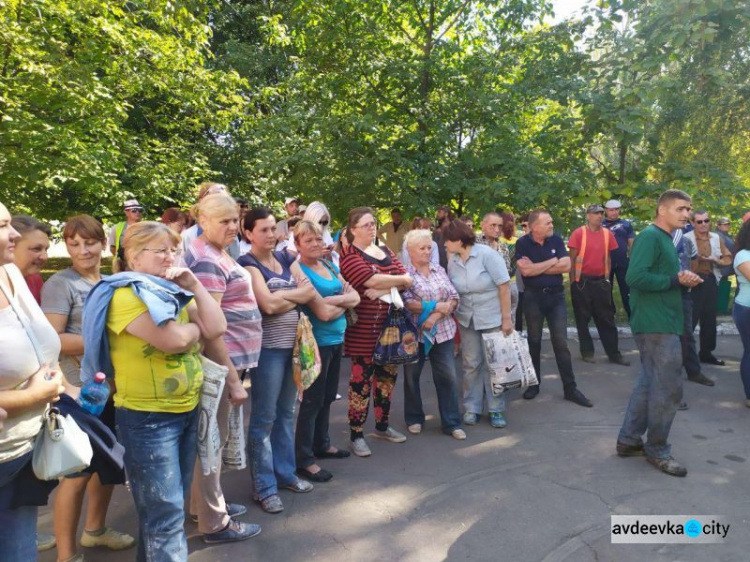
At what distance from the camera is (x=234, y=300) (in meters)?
3.47

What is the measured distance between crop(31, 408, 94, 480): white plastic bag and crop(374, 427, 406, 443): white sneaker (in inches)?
125

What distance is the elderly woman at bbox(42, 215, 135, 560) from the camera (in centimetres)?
312

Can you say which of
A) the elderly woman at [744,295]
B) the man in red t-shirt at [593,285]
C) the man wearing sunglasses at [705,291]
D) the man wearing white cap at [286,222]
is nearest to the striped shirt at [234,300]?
the man wearing white cap at [286,222]

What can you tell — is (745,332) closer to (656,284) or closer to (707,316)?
(707,316)

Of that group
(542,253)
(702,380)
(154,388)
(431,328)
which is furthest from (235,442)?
(702,380)

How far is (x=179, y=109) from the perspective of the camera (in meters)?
14.4

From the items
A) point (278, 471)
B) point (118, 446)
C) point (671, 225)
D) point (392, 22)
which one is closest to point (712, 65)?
point (392, 22)

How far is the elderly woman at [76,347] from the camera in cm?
312

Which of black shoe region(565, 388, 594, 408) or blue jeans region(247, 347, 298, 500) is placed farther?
black shoe region(565, 388, 594, 408)

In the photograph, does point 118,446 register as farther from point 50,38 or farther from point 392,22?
point 50,38

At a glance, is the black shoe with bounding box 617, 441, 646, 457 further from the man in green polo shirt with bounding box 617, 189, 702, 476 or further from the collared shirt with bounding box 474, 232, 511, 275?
the collared shirt with bounding box 474, 232, 511, 275

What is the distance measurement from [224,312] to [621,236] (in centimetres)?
715

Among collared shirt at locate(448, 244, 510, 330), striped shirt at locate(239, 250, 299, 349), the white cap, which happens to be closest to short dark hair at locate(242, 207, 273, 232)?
striped shirt at locate(239, 250, 299, 349)

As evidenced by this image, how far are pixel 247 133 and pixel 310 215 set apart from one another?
416 inches
